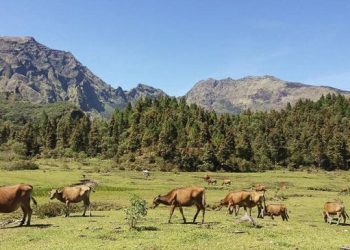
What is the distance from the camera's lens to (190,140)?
13550 centimetres

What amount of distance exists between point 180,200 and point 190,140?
107 metres

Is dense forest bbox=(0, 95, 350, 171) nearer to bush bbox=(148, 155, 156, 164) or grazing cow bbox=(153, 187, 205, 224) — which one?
bush bbox=(148, 155, 156, 164)

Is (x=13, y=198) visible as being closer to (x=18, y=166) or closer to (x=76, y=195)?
(x=76, y=195)

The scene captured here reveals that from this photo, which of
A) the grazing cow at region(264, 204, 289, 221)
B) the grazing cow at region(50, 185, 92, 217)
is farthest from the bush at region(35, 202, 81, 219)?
the grazing cow at region(264, 204, 289, 221)

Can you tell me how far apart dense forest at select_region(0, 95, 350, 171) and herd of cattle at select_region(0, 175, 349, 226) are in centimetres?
8501

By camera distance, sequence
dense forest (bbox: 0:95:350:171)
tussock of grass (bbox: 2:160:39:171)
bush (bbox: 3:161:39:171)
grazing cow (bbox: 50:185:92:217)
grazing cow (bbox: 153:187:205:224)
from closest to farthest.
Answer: grazing cow (bbox: 153:187:205:224) → grazing cow (bbox: 50:185:92:217) → tussock of grass (bbox: 2:160:39:171) → bush (bbox: 3:161:39:171) → dense forest (bbox: 0:95:350:171)

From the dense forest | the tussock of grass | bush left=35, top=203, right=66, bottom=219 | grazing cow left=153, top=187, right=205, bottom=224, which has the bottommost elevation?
bush left=35, top=203, right=66, bottom=219

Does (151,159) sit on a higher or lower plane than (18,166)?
higher

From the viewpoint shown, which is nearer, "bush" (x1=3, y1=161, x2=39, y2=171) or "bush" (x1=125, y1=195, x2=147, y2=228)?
"bush" (x1=125, y1=195, x2=147, y2=228)

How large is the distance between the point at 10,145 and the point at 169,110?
60313 millimetres

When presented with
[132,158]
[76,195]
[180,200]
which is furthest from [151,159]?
[180,200]

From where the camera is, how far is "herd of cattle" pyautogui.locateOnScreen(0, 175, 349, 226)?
2589 centimetres

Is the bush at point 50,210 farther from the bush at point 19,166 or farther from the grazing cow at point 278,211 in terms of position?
the bush at point 19,166

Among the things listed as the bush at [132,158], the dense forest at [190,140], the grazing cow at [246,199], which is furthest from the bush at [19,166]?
the grazing cow at [246,199]
